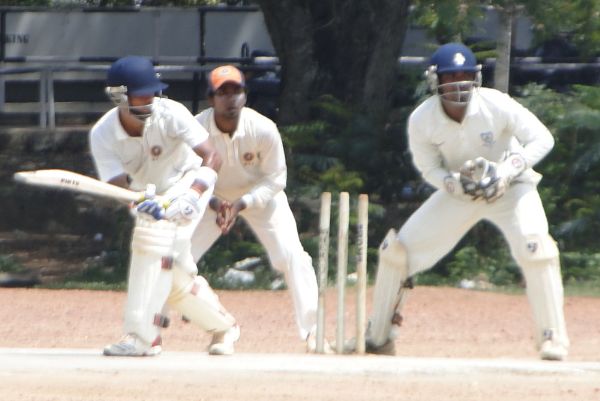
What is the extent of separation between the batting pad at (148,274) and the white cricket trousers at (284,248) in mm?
901

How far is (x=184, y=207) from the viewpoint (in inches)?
332

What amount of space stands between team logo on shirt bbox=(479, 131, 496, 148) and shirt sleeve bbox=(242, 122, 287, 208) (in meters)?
1.33

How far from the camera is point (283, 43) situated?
1731 cm

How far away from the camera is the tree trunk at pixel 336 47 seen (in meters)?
16.8

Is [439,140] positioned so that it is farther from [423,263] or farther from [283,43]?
[283,43]

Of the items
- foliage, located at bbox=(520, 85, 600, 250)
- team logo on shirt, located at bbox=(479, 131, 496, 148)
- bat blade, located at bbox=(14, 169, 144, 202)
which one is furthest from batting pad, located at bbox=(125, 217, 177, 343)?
foliage, located at bbox=(520, 85, 600, 250)

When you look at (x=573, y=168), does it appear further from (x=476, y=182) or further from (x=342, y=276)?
(x=476, y=182)

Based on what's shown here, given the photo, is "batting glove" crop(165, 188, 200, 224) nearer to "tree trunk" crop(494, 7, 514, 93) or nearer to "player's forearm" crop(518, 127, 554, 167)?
"player's forearm" crop(518, 127, 554, 167)

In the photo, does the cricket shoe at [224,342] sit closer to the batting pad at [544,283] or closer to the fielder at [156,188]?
the fielder at [156,188]

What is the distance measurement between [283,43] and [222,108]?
27.1 feet

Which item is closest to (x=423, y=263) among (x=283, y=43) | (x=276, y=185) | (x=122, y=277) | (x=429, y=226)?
(x=429, y=226)

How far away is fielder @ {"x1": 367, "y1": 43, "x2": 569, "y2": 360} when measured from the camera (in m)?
8.66

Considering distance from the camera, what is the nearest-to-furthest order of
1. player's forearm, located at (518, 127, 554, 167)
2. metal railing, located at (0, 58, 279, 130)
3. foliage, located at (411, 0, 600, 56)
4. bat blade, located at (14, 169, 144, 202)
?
bat blade, located at (14, 169, 144, 202) < player's forearm, located at (518, 127, 554, 167) < foliage, located at (411, 0, 600, 56) < metal railing, located at (0, 58, 279, 130)

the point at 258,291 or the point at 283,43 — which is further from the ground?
the point at 283,43
